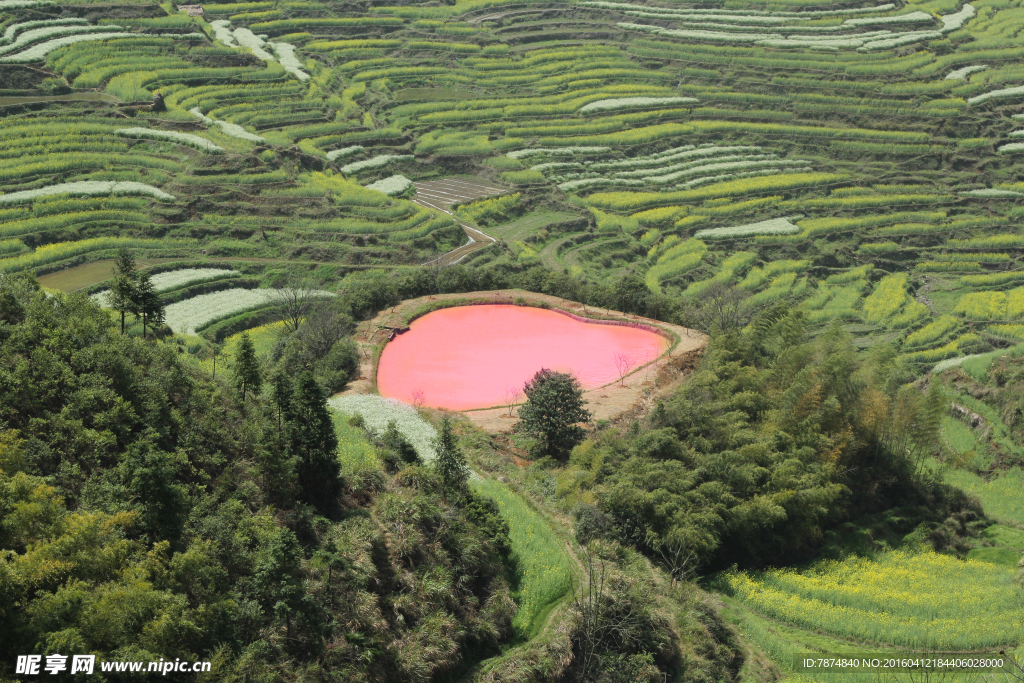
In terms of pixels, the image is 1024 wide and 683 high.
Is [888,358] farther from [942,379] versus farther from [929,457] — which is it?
[942,379]

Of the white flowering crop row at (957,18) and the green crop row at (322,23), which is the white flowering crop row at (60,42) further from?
the white flowering crop row at (957,18)

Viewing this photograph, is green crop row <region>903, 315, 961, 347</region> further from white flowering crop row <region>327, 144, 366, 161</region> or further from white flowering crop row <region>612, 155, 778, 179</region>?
white flowering crop row <region>327, 144, 366, 161</region>

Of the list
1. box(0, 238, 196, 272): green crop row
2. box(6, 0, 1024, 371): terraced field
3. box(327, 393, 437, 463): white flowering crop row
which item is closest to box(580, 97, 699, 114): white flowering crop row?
box(6, 0, 1024, 371): terraced field

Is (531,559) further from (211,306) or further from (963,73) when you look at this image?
(963,73)

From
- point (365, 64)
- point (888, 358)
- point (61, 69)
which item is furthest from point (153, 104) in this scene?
point (888, 358)

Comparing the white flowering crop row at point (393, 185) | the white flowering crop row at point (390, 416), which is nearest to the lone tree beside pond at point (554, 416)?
the white flowering crop row at point (390, 416)

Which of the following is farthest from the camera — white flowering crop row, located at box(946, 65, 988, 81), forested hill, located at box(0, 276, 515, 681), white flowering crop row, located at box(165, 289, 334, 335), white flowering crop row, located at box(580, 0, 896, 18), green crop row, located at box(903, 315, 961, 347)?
white flowering crop row, located at box(580, 0, 896, 18)
